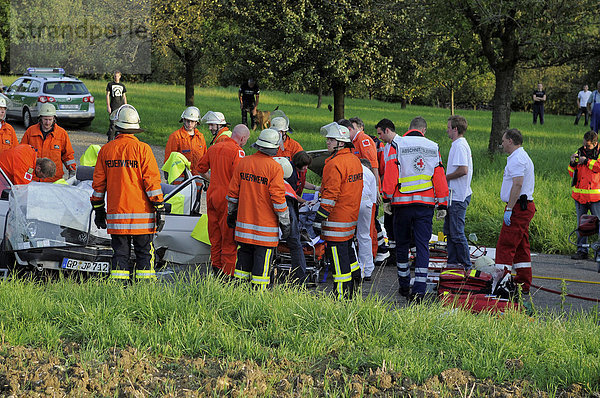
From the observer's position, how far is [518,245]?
24.9 ft

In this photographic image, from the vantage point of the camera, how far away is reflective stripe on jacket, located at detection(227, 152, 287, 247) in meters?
6.65

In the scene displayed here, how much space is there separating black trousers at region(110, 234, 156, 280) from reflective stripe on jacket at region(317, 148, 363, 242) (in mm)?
1737

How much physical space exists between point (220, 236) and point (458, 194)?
9.22 feet

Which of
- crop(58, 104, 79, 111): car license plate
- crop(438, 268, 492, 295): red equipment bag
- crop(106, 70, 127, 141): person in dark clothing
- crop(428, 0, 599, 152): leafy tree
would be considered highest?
crop(428, 0, 599, 152): leafy tree

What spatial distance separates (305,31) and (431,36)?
431 centimetres

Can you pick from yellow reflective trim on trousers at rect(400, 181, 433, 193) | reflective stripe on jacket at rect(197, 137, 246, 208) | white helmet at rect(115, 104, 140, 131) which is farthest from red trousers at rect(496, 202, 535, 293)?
white helmet at rect(115, 104, 140, 131)

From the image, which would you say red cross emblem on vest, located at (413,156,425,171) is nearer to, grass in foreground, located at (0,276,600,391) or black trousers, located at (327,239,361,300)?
black trousers, located at (327,239,361,300)

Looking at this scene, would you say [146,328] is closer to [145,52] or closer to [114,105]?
[114,105]

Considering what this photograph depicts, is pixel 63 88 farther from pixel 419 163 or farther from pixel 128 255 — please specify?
pixel 419 163

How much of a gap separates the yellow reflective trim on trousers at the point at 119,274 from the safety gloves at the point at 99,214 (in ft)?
1.45

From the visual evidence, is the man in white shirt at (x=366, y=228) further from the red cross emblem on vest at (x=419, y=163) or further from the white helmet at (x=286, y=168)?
the white helmet at (x=286, y=168)

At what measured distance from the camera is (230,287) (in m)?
6.01

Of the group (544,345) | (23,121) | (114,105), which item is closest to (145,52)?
(23,121)

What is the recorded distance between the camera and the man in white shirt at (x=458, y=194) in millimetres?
8094
